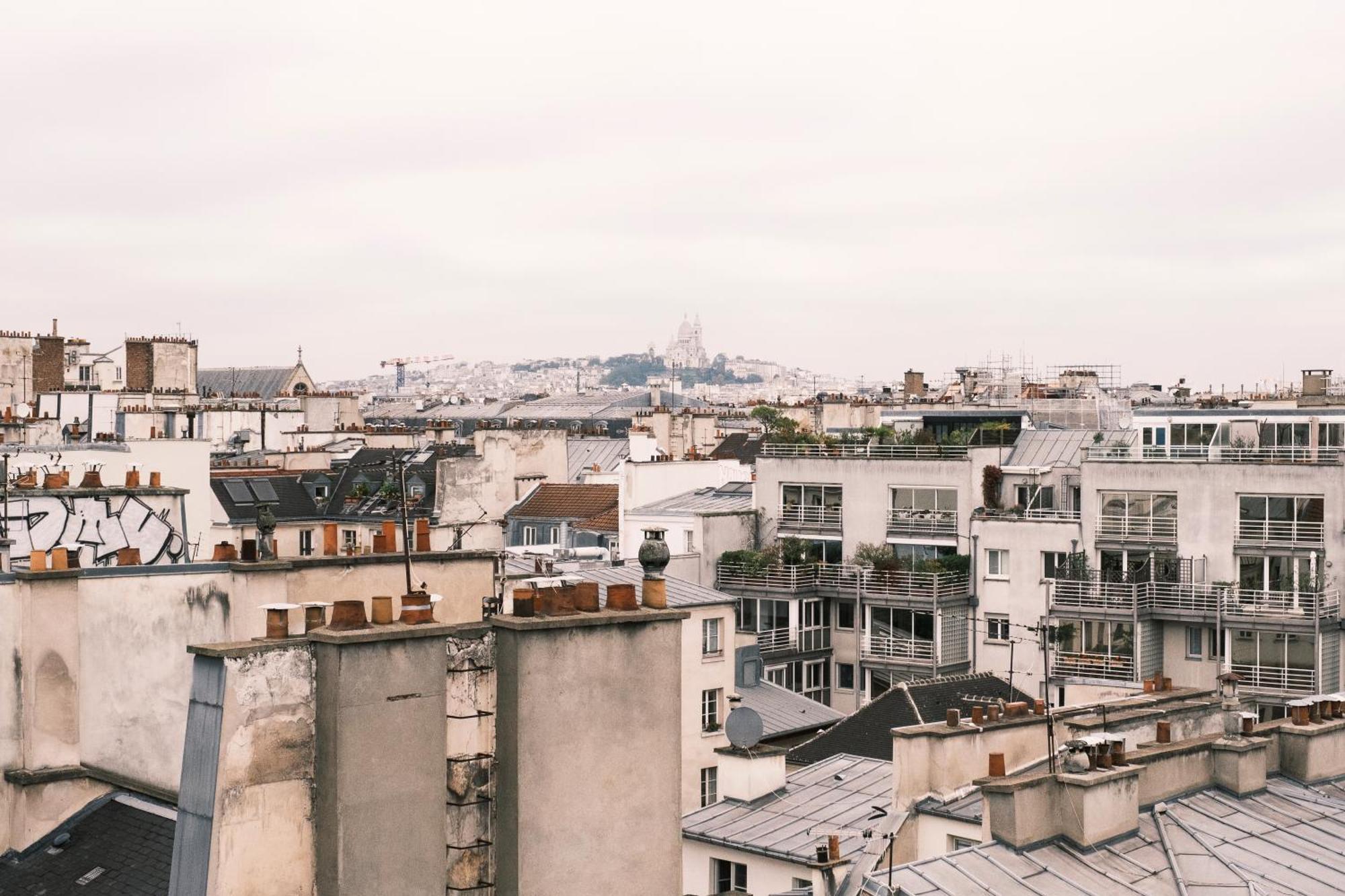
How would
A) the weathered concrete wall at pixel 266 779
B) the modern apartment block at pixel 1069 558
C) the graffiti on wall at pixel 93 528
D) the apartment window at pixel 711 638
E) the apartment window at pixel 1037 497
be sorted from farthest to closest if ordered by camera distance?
1. the apartment window at pixel 1037 497
2. the modern apartment block at pixel 1069 558
3. the apartment window at pixel 711 638
4. the graffiti on wall at pixel 93 528
5. the weathered concrete wall at pixel 266 779

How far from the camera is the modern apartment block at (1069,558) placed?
4938cm

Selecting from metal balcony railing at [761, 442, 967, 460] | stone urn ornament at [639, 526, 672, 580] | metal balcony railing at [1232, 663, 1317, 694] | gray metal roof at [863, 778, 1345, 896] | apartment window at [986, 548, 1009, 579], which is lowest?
metal balcony railing at [1232, 663, 1317, 694]

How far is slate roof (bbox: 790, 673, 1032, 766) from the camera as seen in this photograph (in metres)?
37.4

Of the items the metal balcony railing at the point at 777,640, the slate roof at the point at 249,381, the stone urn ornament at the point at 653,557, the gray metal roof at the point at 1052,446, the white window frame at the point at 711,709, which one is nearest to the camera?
the stone urn ornament at the point at 653,557

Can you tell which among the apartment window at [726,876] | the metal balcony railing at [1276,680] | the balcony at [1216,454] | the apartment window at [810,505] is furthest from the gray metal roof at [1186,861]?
the apartment window at [810,505]

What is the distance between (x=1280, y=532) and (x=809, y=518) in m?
16.9

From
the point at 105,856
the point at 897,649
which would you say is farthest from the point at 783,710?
the point at 105,856

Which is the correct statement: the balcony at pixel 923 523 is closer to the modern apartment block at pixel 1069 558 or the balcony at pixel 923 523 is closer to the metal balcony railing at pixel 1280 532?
the modern apartment block at pixel 1069 558

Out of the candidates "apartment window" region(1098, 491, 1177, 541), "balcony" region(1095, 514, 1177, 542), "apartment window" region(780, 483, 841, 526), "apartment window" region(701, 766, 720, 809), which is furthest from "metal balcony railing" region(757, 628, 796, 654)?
"apartment window" region(701, 766, 720, 809)

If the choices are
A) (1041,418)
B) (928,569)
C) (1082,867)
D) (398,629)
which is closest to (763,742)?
(928,569)

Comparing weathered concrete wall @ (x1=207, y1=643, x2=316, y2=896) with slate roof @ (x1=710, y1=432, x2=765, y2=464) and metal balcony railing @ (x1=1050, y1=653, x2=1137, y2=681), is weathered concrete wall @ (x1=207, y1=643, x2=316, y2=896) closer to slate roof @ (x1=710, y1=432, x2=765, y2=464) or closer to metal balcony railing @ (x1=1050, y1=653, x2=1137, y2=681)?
metal balcony railing @ (x1=1050, y1=653, x2=1137, y2=681)

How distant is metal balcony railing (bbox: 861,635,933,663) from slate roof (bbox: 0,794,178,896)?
3998 cm

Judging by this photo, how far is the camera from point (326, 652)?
38.4 feet

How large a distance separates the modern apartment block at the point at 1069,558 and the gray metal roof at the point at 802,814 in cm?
1654
